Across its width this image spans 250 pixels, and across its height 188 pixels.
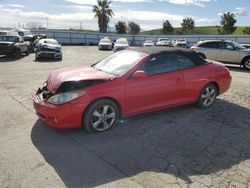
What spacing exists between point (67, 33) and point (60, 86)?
147 ft

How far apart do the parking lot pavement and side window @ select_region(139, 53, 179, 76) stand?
103cm

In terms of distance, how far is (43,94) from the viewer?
5434 millimetres

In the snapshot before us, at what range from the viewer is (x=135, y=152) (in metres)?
4.48

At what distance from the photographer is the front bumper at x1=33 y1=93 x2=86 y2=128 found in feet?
15.9

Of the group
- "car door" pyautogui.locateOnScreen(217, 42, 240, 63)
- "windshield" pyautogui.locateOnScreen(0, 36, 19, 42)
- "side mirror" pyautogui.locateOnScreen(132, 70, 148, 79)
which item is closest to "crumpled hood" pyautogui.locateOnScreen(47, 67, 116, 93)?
"side mirror" pyautogui.locateOnScreen(132, 70, 148, 79)

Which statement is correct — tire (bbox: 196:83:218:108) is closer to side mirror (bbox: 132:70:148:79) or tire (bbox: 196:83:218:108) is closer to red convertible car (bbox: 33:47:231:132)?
red convertible car (bbox: 33:47:231:132)

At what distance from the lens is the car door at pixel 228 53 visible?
49.2 ft

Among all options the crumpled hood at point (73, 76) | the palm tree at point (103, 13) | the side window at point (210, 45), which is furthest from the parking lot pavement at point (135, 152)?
the palm tree at point (103, 13)

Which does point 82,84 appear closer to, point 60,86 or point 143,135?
point 60,86

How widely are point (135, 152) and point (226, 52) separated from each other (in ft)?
40.8

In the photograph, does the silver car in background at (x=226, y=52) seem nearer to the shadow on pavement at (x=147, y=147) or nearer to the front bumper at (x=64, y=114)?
the shadow on pavement at (x=147, y=147)

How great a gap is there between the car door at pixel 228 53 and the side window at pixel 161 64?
32.8ft

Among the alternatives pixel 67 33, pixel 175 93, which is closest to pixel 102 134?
pixel 175 93

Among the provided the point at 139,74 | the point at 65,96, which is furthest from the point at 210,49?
the point at 65,96
